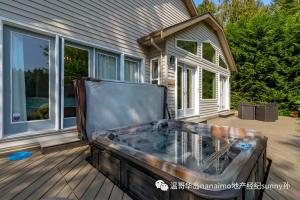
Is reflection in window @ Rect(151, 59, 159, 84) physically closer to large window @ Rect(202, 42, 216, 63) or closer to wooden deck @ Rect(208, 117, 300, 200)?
large window @ Rect(202, 42, 216, 63)

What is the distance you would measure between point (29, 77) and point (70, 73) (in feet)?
2.63

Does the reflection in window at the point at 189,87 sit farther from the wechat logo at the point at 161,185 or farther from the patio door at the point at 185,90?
the wechat logo at the point at 161,185

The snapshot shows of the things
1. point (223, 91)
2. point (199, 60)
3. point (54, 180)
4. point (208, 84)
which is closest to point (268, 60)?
point (223, 91)

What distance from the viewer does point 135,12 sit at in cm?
564

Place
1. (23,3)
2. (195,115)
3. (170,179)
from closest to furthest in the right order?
1. (170,179)
2. (23,3)
3. (195,115)

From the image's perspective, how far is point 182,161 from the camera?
2.56 m

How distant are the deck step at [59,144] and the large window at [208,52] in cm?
593

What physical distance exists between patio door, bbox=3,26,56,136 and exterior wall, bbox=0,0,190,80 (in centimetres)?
30

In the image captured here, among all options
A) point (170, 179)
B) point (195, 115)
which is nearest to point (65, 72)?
point (170, 179)

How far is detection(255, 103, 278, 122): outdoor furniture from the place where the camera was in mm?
7367

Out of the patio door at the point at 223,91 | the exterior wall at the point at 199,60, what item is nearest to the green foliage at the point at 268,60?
the patio door at the point at 223,91

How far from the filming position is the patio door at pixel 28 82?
3111 mm

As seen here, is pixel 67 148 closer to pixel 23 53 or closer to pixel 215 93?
pixel 23 53

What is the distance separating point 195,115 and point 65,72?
4.66 meters
